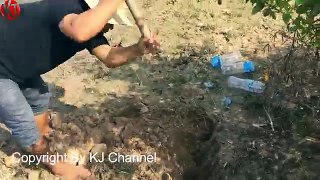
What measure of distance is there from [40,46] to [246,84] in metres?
1.68

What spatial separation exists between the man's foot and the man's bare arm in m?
1.10

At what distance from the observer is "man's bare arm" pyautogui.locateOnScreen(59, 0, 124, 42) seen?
2402 millimetres

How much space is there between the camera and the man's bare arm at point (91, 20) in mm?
2402

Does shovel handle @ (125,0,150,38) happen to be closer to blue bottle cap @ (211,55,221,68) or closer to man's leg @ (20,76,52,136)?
man's leg @ (20,76,52,136)

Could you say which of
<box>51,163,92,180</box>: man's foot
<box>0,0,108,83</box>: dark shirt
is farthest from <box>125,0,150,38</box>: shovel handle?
<box>51,163,92,180</box>: man's foot

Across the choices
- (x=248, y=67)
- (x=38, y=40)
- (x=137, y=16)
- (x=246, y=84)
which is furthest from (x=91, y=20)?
(x=248, y=67)

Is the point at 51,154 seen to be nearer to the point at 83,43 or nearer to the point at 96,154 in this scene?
the point at 96,154

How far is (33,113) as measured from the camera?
335 cm

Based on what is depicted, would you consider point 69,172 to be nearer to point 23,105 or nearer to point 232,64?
point 23,105

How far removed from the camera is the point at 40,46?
2824 millimetres

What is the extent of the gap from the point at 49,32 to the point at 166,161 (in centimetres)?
113

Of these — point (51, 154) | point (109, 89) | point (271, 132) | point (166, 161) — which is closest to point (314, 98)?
point (271, 132)

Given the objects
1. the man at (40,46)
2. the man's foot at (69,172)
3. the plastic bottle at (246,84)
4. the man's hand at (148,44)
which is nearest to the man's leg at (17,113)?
the man at (40,46)

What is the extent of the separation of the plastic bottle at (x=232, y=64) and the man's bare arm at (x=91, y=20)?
72.1 inches
